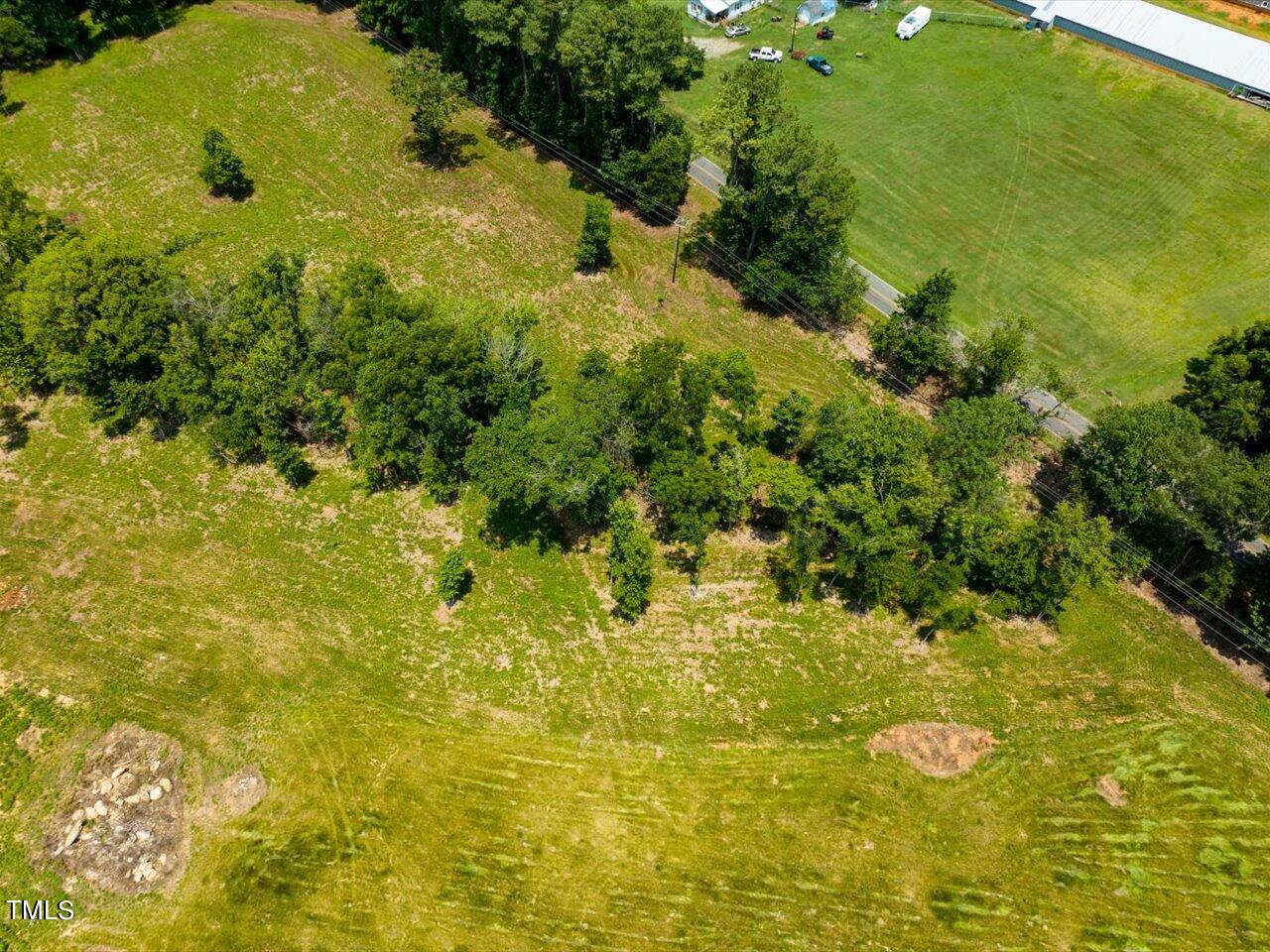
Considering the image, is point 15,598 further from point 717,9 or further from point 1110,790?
point 717,9


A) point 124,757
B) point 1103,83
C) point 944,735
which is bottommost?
point 124,757

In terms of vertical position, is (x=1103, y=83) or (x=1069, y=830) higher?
(x=1103, y=83)

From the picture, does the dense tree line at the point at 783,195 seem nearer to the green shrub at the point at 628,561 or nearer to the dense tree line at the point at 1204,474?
the dense tree line at the point at 1204,474

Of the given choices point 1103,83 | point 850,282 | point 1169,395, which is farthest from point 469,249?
point 1103,83

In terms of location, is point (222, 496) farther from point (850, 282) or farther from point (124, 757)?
point (850, 282)

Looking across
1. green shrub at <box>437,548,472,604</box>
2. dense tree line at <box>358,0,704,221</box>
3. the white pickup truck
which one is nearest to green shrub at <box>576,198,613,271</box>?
dense tree line at <box>358,0,704,221</box>

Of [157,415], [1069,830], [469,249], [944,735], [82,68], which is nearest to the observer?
[1069,830]

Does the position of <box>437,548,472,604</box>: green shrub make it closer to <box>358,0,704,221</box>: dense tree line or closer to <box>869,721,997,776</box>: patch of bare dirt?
<box>869,721,997,776</box>: patch of bare dirt
